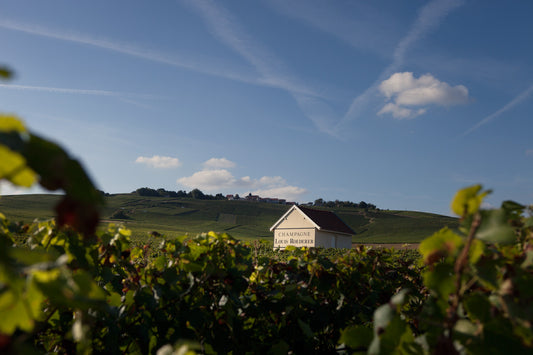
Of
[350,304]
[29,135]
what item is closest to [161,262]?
[350,304]

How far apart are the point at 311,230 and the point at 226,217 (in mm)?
56306

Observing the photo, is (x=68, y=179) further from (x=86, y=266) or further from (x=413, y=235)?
(x=413, y=235)

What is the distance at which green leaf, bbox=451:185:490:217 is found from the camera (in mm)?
964

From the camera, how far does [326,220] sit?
160 ft

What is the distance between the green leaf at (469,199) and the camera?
96 cm

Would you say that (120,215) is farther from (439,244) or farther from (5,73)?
(5,73)

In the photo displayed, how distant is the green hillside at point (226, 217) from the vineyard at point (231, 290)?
6907 centimetres

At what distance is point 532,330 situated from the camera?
94 cm

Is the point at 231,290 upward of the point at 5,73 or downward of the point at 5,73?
downward

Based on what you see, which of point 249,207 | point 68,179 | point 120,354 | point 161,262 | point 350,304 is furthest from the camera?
point 249,207

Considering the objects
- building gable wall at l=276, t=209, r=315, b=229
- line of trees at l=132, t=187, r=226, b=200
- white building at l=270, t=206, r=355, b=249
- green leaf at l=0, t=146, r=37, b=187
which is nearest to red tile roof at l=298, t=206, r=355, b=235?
white building at l=270, t=206, r=355, b=249

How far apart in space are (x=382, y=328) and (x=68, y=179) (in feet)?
2.79

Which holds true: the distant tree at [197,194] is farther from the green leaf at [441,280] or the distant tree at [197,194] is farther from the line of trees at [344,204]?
the green leaf at [441,280]

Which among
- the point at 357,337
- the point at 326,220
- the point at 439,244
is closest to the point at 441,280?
the point at 439,244
